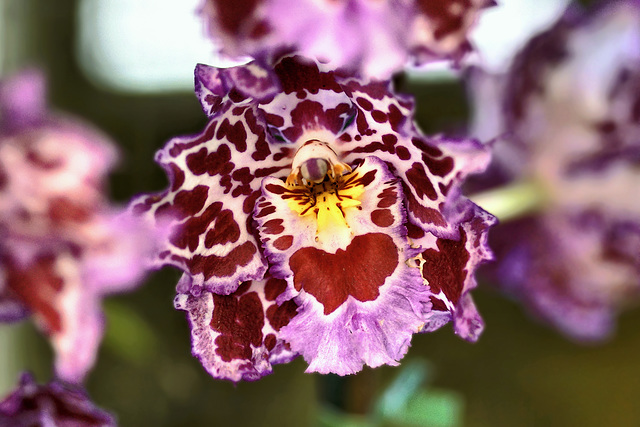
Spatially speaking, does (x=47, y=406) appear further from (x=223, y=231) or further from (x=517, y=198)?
(x=517, y=198)

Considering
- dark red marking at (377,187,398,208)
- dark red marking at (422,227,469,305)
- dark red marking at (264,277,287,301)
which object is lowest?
dark red marking at (264,277,287,301)

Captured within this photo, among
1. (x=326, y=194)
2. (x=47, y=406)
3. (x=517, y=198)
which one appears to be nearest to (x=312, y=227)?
(x=326, y=194)

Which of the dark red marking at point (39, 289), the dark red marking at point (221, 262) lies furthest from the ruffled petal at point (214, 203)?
the dark red marking at point (39, 289)

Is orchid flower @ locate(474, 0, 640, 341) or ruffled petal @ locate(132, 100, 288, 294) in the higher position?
ruffled petal @ locate(132, 100, 288, 294)

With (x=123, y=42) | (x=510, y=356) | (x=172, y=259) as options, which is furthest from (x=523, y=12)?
(x=172, y=259)

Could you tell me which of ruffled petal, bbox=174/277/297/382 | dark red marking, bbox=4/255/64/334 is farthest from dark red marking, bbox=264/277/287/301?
dark red marking, bbox=4/255/64/334

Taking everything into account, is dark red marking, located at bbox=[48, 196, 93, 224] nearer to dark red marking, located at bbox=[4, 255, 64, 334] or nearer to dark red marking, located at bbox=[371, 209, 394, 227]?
dark red marking, located at bbox=[4, 255, 64, 334]

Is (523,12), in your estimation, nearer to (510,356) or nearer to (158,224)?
(510,356)
